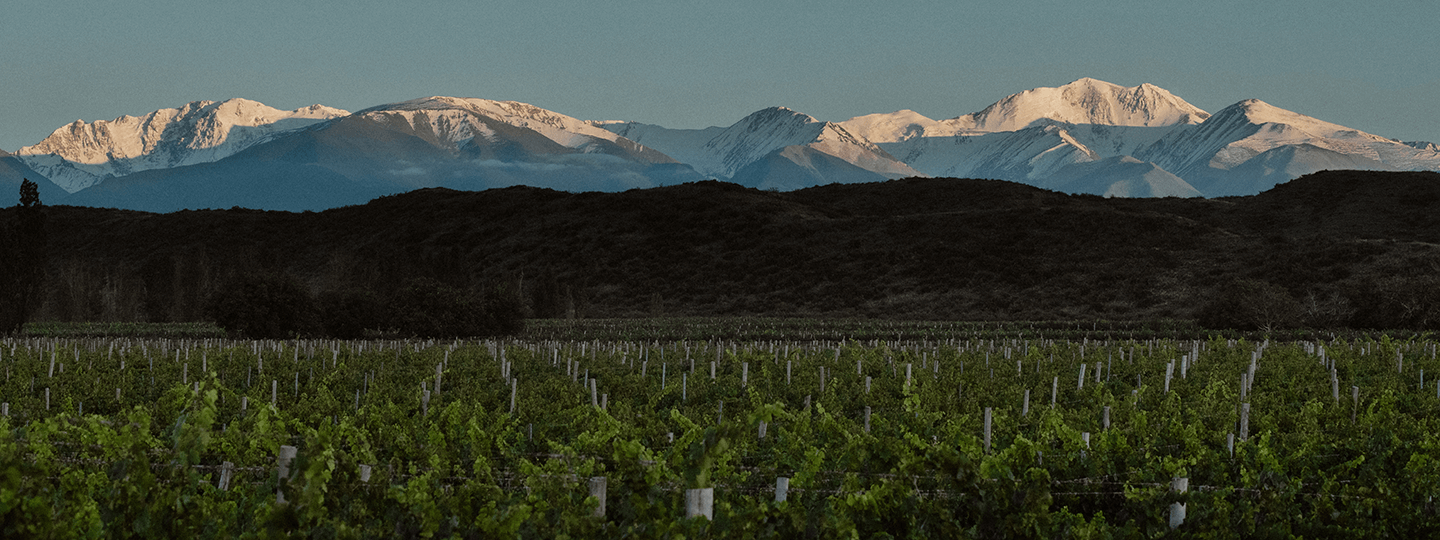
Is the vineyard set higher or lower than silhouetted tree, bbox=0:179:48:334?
lower

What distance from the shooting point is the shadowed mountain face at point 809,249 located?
260ft

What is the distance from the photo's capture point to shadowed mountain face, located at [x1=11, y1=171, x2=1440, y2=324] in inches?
3123

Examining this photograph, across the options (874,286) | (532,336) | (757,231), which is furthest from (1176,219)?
(532,336)

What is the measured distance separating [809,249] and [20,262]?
223 feet

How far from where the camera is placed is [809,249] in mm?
103812

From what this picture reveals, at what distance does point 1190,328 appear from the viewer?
55250 mm

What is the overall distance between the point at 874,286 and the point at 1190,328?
122 ft

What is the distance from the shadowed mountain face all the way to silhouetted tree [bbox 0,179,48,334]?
64.1 ft

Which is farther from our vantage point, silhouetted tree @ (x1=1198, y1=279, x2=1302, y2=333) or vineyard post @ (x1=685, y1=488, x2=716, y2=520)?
silhouetted tree @ (x1=1198, y1=279, x2=1302, y2=333)

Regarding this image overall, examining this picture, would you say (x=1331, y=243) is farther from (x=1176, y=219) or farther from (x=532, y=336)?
(x=532, y=336)

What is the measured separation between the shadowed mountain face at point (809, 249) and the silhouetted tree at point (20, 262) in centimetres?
1954

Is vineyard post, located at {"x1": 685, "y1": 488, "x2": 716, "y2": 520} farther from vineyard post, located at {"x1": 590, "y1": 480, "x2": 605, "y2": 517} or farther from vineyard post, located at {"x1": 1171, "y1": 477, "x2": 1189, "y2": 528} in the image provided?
vineyard post, located at {"x1": 1171, "y1": 477, "x2": 1189, "y2": 528}

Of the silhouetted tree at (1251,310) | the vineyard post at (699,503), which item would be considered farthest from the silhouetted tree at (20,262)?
the silhouetted tree at (1251,310)

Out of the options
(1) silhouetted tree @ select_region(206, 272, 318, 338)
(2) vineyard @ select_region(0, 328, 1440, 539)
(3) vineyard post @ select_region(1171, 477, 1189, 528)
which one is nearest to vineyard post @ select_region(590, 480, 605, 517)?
(2) vineyard @ select_region(0, 328, 1440, 539)
